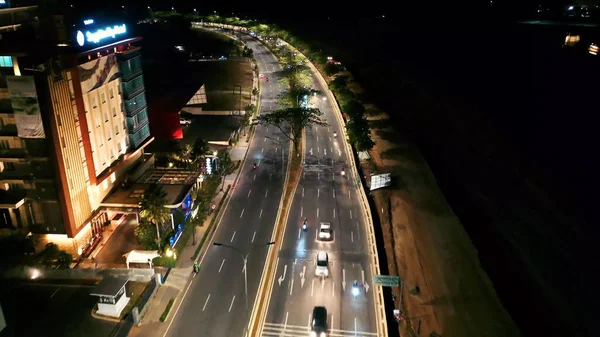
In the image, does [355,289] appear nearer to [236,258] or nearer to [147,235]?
[236,258]

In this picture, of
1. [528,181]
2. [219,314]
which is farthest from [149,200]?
[528,181]

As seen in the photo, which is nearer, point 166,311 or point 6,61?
point 166,311

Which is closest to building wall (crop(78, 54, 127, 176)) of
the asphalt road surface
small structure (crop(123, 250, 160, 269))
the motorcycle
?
small structure (crop(123, 250, 160, 269))

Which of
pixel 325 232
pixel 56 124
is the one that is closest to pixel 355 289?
pixel 325 232

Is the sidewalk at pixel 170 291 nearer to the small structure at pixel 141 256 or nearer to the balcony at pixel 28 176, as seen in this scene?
the small structure at pixel 141 256

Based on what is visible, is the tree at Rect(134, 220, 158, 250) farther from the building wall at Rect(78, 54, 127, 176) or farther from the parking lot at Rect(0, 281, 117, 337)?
the building wall at Rect(78, 54, 127, 176)

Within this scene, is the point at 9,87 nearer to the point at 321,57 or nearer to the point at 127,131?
the point at 127,131
